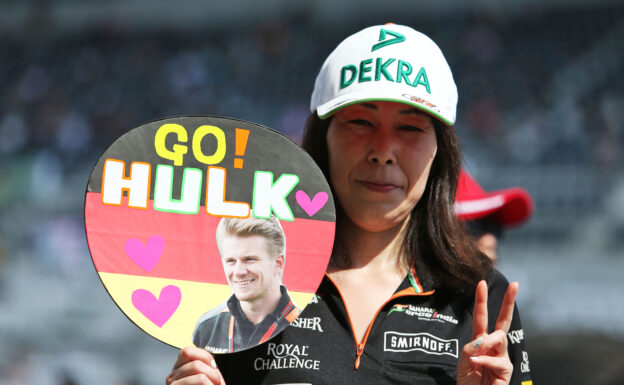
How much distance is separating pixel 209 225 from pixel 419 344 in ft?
1.32

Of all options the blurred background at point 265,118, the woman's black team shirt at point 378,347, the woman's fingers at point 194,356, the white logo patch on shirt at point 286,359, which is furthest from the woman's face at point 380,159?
the blurred background at point 265,118

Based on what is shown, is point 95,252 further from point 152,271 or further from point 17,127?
point 17,127

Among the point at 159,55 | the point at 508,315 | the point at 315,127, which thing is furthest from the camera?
the point at 159,55

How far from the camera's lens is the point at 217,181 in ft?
3.95

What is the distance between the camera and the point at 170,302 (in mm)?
1188

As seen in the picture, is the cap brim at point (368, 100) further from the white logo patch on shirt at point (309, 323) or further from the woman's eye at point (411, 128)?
the white logo patch on shirt at point (309, 323)

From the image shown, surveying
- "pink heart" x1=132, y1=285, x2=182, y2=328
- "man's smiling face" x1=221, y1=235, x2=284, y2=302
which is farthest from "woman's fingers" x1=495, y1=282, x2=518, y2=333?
"pink heart" x1=132, y1=285, x2=182, y2=328

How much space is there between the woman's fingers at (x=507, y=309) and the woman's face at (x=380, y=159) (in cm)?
24

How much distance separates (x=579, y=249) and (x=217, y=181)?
17.9ft

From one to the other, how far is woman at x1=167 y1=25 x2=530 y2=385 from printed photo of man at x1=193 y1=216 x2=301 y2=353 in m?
0.06

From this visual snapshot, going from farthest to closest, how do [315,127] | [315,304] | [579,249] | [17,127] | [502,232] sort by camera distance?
[17,127] < [579,249] < [502,232] < [315,127] < [315,304]

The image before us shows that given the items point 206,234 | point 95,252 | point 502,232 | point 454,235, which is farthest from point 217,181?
point 502,232

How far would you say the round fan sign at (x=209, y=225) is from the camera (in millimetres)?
1183

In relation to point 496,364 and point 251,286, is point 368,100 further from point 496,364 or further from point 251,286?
point 496,364
